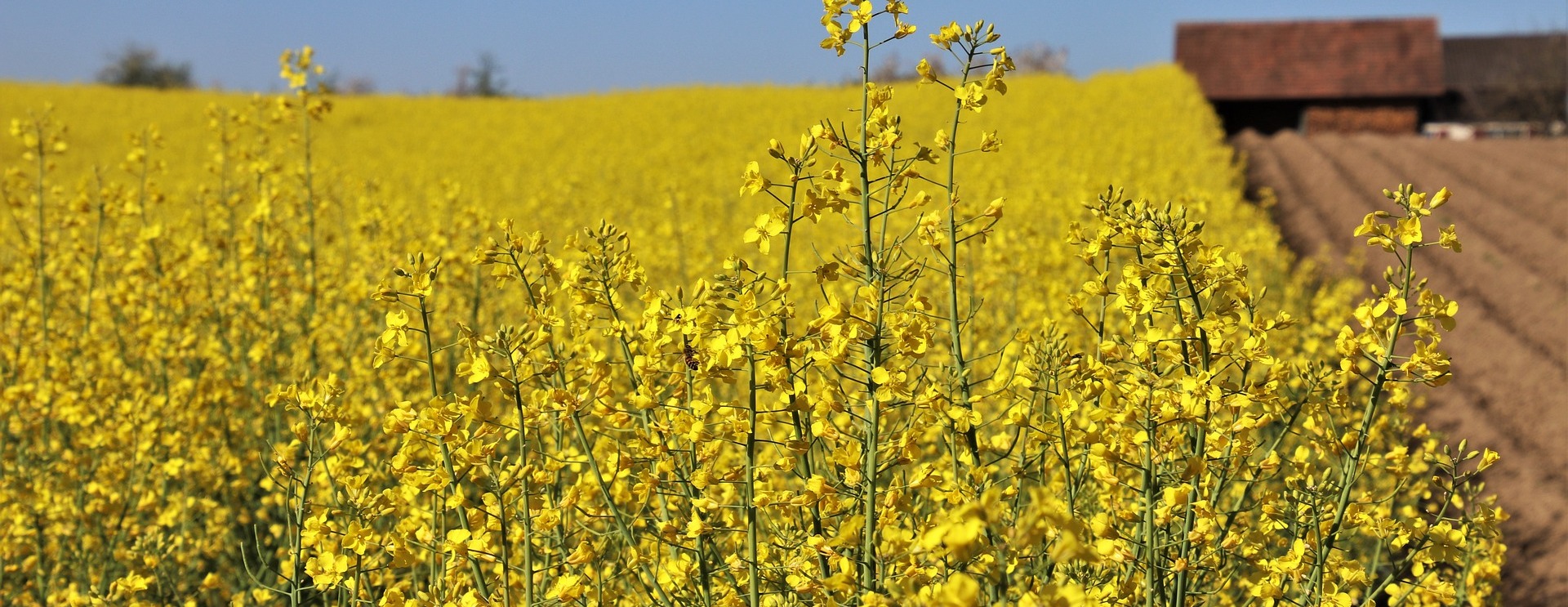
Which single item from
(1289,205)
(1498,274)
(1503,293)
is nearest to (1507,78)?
(1289,205)

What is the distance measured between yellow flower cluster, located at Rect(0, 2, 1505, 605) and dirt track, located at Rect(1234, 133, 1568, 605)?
2.94ft

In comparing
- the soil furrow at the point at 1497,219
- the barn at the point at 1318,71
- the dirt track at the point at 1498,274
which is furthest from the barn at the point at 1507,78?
the soil furrow at the point at 1497,219

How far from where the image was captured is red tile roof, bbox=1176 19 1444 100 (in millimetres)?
27562

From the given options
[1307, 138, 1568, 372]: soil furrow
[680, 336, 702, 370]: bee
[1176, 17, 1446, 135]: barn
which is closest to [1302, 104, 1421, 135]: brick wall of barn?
[1176, 17, 1446, 135]: barn

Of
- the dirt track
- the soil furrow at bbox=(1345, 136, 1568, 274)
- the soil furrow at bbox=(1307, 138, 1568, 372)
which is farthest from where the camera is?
the soil furrow at bbox=(1345, 136, 1568, 274)

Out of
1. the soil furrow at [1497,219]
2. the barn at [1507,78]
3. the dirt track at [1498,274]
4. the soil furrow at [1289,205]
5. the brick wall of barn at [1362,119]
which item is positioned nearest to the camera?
the dirt track at [1498,274]

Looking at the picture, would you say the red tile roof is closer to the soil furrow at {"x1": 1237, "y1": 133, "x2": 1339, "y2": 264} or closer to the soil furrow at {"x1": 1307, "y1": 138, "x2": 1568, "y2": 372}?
the soil furrow at {"x1": 1237, "y1": 133, "x2": 1339, "y2": 264}

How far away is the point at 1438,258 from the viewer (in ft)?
34.0

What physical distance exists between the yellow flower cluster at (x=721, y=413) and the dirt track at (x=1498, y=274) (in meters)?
0.90

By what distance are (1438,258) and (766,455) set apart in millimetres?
9364

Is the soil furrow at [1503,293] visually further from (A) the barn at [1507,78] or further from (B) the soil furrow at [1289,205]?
(A) the barn at [1507,78]

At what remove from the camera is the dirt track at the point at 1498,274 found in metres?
5.34

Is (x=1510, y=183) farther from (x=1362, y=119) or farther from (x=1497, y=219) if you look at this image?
(x=1362, y=119)

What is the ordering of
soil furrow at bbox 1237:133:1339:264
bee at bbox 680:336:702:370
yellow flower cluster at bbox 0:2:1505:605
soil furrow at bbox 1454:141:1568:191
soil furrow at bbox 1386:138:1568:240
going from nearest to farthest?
1. yellow flower cluster at bbox 0:2:1505:605
2. bee at bbox 680:336:702:370
3. soil furrow at bbox 1237:133:1339:264
4. soil furrow at bbox 1386:138:1568:240
5. soil furrow at bbox 1454:141:1568:191
